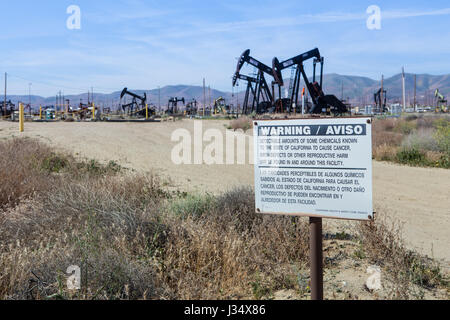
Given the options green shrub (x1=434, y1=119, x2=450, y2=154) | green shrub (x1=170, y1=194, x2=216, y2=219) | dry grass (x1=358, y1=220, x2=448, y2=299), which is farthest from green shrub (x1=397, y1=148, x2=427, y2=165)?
green shrub (x1=170, y1=194, x2=216, y2=219)

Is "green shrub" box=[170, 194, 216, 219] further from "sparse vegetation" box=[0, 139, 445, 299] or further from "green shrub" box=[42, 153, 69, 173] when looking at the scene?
"green shrub" box=[42, 153, 69, 173]

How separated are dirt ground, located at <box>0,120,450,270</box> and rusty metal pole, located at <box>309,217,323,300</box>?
2085mm

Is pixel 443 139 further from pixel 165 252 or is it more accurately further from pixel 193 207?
pixel 165 252

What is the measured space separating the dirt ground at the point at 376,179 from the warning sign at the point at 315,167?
2.20 m

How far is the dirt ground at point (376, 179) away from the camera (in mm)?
7016

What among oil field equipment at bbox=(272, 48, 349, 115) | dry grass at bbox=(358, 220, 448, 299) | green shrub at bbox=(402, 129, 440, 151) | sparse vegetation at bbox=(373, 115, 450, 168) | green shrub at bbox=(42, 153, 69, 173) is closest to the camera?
dry grass at bbox=(358, 220, 448, 299)

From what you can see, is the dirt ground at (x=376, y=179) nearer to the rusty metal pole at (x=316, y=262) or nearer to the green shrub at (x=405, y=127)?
the rusty metal pole at (x=316, y=262)

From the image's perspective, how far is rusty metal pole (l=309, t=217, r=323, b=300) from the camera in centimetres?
341

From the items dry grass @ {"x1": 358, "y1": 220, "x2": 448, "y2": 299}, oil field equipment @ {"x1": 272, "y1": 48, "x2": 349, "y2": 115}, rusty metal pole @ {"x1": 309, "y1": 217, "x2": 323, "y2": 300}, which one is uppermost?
oil field equipment @ {"x1": 272, "y1": 48, "x2": 349, "y2": 115}

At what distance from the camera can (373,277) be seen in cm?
444

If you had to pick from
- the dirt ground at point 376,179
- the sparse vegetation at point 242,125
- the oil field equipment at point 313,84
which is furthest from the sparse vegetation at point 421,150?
the oil field equipment at point 313,84
